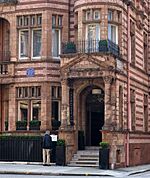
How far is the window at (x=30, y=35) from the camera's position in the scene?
119 feet

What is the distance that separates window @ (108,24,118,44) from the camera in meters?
34.5

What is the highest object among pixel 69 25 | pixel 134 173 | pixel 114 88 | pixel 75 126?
pixel 69 25

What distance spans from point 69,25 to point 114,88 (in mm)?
6106

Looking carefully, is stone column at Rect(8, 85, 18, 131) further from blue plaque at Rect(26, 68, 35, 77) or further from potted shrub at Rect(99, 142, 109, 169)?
potted shrub at Rect(99, 142, 109, 169)

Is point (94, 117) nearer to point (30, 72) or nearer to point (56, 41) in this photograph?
point (30, 72)

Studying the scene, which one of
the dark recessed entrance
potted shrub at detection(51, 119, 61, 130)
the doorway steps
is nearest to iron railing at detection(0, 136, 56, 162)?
potted shrub at detection(51, 119, 61, 130)

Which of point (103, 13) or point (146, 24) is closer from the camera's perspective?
point (103, 13)

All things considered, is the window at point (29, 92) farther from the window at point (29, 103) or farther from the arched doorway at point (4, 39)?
the arched doorway at point (4, 39)

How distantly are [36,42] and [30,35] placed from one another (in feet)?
1.88

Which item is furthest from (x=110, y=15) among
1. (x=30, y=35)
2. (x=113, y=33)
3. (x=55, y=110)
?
(x=55, y=110)

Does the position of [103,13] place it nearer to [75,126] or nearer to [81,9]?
[81,9]

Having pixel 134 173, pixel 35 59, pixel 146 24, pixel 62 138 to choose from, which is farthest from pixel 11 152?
pixel 146 24

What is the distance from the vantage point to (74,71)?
33250 mm

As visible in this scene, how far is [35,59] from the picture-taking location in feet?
118
